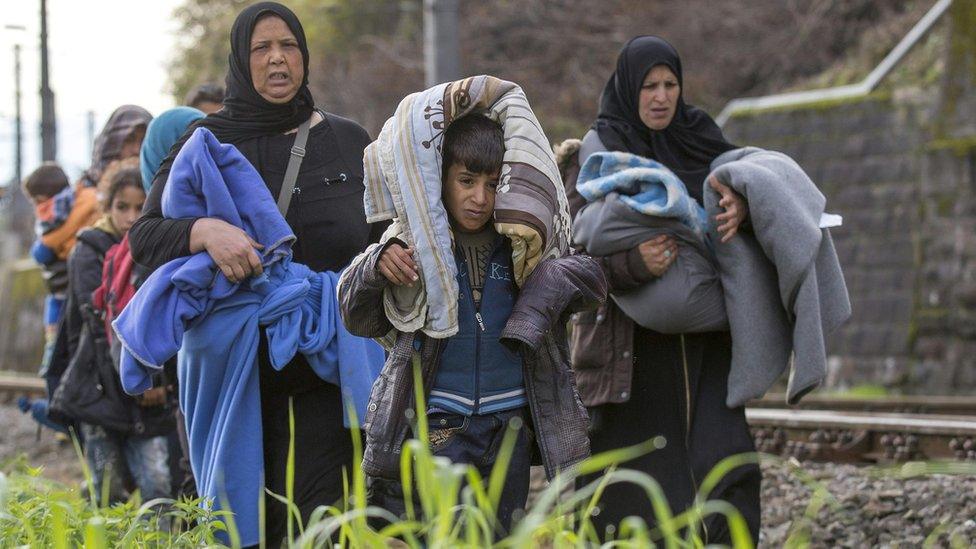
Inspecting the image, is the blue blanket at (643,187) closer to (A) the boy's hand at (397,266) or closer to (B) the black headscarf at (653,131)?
(B) the black headscarf at (653,131)

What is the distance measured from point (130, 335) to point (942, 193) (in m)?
11.6

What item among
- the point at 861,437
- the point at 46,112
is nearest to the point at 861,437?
the point at 861,437

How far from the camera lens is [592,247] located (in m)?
5.55

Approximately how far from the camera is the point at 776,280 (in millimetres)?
5605

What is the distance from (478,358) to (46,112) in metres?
22.1

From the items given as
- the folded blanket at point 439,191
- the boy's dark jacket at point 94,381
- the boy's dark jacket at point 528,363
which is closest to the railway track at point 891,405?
the boy's dark jacket at point 94,381

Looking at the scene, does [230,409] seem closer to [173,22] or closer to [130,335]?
Answer: [130,335]

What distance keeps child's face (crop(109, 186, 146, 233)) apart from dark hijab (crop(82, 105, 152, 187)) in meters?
0.48

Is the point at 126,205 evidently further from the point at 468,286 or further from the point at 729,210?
the point at 468,286

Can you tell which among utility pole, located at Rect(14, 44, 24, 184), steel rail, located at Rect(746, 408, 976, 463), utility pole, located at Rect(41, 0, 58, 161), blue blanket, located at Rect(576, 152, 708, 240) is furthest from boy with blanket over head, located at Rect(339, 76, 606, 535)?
utility pole, located at Rect(14, 44, 24, 184)

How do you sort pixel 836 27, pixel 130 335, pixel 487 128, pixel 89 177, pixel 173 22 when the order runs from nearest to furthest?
pixel 487 128 < pixel 130 335 < pixel 89 177 < pixel 836 27 < pixel 173 22

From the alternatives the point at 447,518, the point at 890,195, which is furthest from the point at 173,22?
the point at 447,518

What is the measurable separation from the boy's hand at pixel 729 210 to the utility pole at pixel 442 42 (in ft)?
22.5

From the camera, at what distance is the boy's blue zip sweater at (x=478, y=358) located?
4.35 metres
